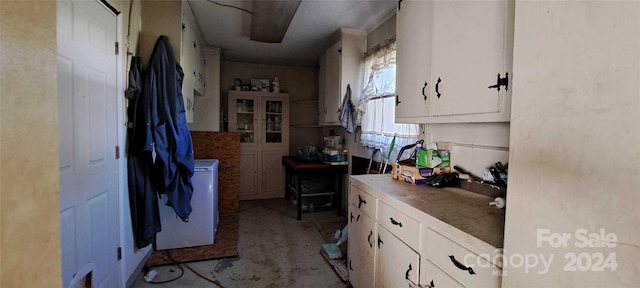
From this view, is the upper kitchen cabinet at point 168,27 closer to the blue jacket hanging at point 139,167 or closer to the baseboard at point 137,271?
the blue jacket hanging at point 139,167

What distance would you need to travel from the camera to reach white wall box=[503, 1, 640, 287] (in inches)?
19.4

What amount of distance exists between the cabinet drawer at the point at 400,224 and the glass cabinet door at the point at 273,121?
3.40m

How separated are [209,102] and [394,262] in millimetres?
3639

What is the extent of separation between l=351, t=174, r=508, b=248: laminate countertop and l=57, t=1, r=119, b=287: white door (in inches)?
66.3

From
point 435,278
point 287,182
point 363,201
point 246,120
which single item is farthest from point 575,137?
point 246,120

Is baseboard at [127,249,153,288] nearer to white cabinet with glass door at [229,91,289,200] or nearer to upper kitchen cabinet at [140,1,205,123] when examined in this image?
upper kitchen cabinet at [140,1,205,123]

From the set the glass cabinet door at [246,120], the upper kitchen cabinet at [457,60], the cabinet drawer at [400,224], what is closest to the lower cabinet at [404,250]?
the cabinet drawer at [400,224]

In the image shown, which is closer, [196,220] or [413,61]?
[413,61]

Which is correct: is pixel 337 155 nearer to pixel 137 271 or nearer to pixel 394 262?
pixel 394 262

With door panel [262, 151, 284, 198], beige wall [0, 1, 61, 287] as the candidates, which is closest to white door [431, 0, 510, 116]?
beige wall [0, 1, 61, 287]

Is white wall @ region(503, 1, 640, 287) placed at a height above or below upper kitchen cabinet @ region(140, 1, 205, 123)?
below

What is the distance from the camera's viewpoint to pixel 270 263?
246 cm

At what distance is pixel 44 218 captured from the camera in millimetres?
474

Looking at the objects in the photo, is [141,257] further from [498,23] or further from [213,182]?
[498,23]
